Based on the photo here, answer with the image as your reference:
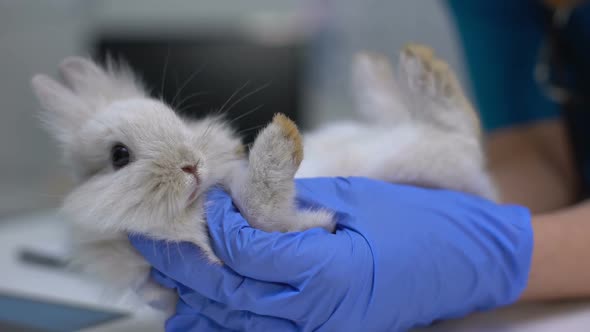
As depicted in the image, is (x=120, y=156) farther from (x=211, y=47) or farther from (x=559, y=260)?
(x=211, y=47)

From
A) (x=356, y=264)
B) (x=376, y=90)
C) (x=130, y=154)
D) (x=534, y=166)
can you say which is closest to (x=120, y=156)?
(x=130, y=154)

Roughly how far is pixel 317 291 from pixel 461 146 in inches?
11.4

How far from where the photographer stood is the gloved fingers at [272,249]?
467 mm

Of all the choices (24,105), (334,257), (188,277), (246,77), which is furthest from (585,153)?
(24,105)

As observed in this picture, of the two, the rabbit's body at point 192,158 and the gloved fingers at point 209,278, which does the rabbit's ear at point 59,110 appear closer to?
the rabbit's body at point 192,158

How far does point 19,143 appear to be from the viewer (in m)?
1.73

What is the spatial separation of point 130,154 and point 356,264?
10.1 inches

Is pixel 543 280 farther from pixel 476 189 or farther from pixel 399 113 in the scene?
pixel 399 113

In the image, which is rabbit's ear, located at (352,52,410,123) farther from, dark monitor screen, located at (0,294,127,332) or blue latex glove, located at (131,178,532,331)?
dark monitor screen, located at (0,294,127,332)

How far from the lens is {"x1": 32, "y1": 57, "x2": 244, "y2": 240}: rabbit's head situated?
0.47 metres

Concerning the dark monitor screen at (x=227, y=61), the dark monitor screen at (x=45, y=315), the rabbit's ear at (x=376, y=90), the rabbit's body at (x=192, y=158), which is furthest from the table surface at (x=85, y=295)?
the dark monitor screen at (x=227, y=61)

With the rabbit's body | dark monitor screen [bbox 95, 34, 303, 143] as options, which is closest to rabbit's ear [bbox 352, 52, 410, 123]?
the rabbit's body

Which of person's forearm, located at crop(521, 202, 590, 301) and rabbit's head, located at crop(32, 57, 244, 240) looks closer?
rabbit's head, located at crop(32, 57, 244, 240)

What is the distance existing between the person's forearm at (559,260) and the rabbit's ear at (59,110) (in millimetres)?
571
